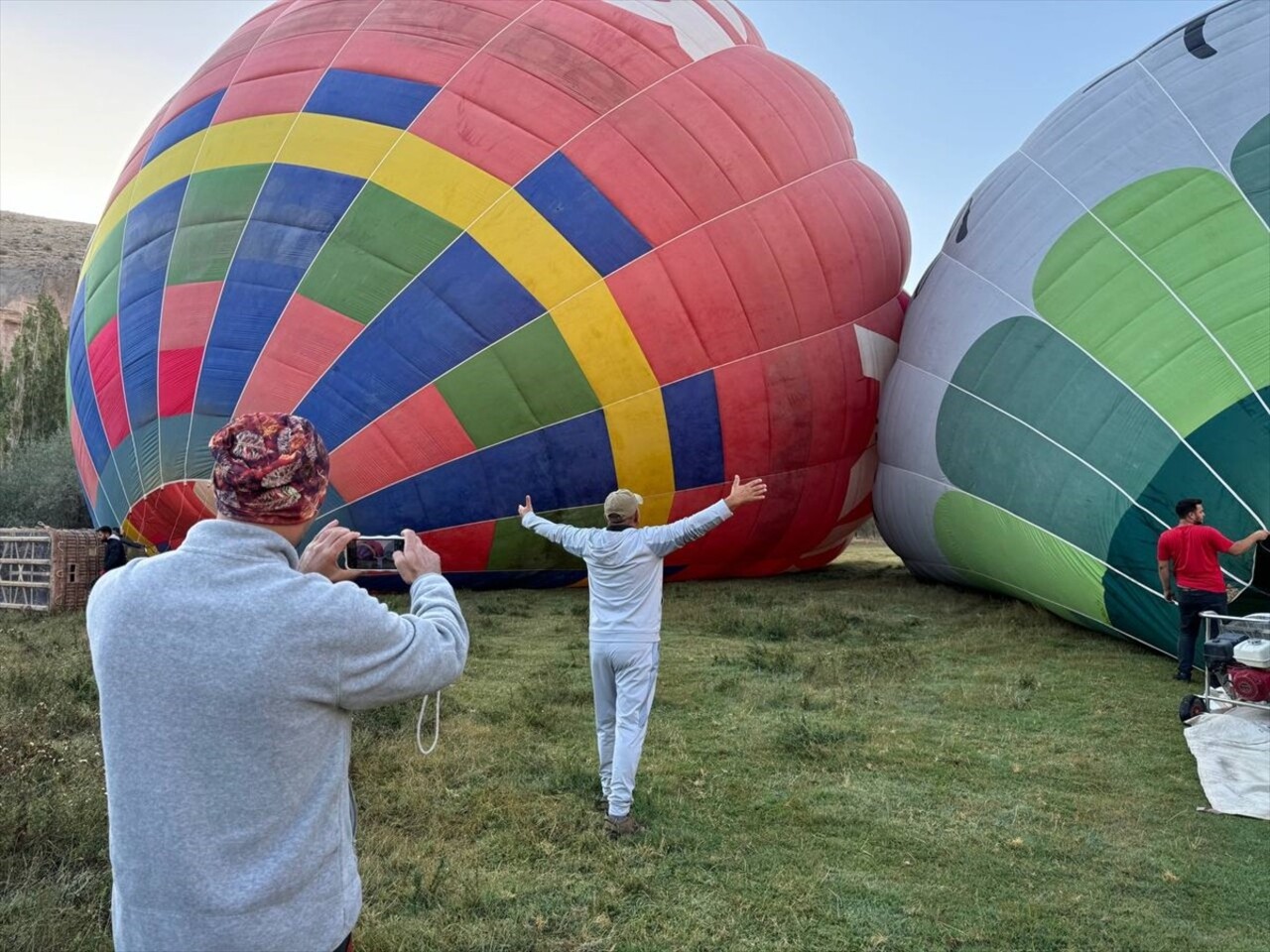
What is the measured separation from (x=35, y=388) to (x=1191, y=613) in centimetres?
1877

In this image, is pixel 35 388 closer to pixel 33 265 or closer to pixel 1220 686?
pixel 1220 686

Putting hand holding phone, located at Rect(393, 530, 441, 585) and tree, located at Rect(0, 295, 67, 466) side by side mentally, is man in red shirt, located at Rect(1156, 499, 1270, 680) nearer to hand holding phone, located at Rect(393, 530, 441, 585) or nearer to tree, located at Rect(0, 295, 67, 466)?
hand holding phone, located at Rect(393, 530, 441, 585)

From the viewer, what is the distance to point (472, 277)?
7320 mm

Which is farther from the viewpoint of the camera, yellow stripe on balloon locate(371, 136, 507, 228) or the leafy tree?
the leafy tree

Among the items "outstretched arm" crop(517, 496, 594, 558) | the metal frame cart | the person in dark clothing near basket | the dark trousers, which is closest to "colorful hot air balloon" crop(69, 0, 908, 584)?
the person in dark clothing near basket

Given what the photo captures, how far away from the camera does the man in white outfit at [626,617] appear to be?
3760 millimetres

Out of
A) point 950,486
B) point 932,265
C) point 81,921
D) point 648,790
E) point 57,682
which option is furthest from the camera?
point 932,265

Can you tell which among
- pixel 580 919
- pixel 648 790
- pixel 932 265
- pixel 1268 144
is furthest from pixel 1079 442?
pixel 580 919

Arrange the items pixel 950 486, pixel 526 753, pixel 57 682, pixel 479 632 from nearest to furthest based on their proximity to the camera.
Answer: pixel 526 753
pixel 57 682
pixel 479 632
pixel 950 486

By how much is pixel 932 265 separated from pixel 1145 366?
2.87m

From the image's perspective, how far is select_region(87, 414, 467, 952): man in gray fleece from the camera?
1.37 m

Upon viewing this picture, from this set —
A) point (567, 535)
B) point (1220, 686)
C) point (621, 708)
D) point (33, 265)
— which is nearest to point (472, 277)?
point (567, 535)

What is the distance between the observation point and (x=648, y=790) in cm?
402

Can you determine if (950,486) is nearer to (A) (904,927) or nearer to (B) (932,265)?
(B) (932,265)
